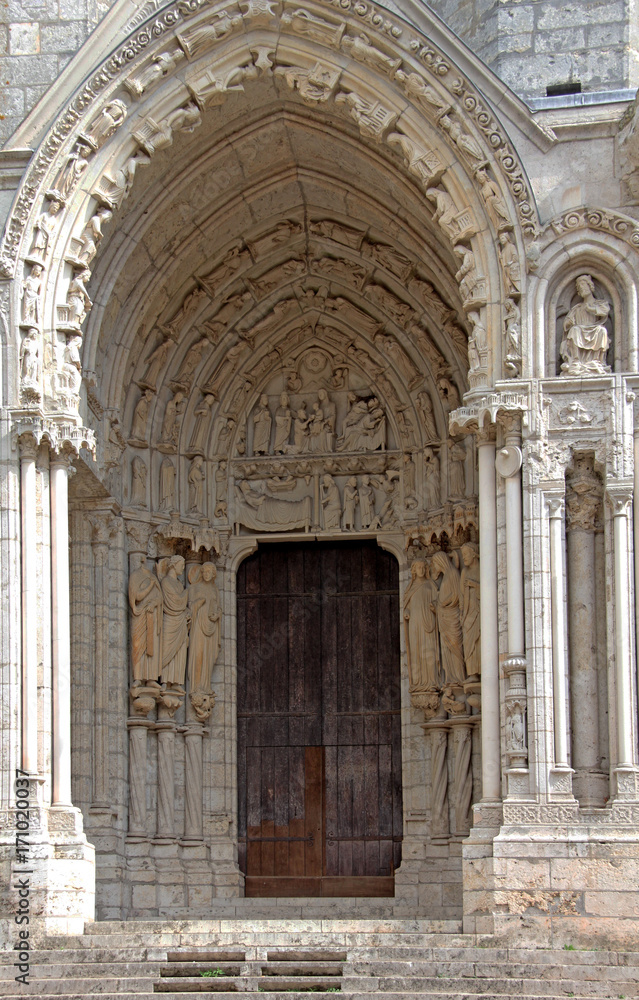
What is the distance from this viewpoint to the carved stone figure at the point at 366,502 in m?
16.4

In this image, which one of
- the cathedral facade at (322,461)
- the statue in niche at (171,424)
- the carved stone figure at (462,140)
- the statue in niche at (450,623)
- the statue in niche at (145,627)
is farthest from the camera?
the statue in niche at (171,424)

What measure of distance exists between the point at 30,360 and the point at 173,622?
3192 mm

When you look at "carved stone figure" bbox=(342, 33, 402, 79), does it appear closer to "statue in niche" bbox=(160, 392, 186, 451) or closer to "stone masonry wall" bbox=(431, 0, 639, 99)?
"stone masonry wall" bbox=(431, 0, 639, 99)

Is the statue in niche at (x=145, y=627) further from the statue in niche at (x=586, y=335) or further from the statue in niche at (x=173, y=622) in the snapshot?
the statue in niche at (x=586, y=335)

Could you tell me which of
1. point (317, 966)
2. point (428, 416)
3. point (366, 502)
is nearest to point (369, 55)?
point (428, 416)

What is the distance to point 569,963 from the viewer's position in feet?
37.1

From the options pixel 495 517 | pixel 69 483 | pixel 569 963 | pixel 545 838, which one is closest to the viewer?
pixel 569 963

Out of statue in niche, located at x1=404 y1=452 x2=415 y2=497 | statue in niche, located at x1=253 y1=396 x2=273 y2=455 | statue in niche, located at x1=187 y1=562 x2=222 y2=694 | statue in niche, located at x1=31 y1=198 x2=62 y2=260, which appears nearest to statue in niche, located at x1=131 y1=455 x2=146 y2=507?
statue in niche, located at x1=187 y1=562 x2=222 y2=694

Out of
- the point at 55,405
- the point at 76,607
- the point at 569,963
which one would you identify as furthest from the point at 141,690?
the point at 569,963

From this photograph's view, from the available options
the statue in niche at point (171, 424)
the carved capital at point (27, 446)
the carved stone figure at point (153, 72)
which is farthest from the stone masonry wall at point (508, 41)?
the statue in niche at point (171, 424)

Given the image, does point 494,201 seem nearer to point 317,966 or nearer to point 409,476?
point 409,476

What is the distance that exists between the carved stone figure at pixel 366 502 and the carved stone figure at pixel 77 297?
3.59 metres

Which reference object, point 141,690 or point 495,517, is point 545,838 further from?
point 141,690

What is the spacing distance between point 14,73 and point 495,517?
17.9 feet
